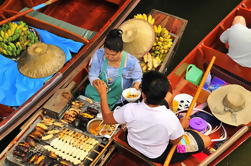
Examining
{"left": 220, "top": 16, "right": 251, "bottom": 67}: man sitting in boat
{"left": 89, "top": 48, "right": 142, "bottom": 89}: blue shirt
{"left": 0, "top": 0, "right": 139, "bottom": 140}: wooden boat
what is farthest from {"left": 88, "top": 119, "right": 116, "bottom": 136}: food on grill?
{"left": 220, "top": 16, "right": 251, "bottom": 67}: man sitting in boat

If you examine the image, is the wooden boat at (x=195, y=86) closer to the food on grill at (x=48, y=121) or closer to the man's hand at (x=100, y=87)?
the food on grill at (x=48, y=121)

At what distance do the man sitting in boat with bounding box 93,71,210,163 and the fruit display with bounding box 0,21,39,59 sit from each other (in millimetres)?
2078

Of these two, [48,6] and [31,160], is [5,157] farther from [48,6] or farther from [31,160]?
[48,6]

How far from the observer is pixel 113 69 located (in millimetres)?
3412

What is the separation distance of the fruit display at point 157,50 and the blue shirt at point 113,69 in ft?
2.69

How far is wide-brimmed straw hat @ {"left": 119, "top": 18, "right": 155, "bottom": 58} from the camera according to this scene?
410 cm

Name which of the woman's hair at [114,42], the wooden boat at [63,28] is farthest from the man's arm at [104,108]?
the wooden boat at [63,28]

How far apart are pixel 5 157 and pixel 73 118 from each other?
3.03 ft

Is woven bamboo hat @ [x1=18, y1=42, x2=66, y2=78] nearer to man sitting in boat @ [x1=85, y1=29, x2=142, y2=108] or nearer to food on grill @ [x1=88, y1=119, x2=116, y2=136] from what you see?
man sitting in boat @ [x1=85, y1=29, x2=142, y2=108]

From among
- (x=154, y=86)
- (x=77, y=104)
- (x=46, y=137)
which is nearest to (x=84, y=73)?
(x=77, y=104)

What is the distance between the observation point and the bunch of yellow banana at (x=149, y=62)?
4.23 meters

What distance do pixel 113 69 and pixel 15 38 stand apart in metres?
1.96

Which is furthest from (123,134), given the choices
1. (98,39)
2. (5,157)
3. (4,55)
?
(4,55)

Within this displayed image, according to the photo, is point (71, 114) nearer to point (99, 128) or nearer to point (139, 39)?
point (99, 128)
